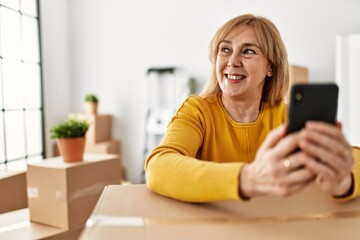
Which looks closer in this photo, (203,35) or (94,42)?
(203,35)

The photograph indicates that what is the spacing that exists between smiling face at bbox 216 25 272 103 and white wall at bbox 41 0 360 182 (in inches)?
94.8

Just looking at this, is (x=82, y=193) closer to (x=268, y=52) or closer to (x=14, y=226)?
(x=14, y=226)

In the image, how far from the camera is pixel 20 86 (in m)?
3.16

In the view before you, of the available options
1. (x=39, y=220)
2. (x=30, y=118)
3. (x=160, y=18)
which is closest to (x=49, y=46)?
(x=30, y=118)

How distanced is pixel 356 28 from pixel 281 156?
3.13 meters

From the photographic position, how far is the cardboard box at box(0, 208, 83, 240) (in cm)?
125

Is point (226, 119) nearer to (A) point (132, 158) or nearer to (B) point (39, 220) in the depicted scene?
(B) point (39, 220)

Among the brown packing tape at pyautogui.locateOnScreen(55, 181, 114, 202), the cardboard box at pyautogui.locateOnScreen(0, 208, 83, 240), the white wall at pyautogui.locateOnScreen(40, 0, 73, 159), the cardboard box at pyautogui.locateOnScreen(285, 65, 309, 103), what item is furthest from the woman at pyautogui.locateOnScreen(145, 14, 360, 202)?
the white wall at pyautogui.locateOnScreen(40, 0, 73, 159)

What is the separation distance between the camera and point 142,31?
375 centimetres

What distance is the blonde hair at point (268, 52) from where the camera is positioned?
3.44 feet

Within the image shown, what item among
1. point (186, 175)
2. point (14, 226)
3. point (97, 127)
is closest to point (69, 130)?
point (14, 226)

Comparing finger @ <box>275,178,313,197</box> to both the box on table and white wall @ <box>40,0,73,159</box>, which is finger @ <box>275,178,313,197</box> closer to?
the box on table

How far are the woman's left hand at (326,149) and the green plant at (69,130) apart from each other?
149cm

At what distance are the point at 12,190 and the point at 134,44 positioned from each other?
2.61 m
